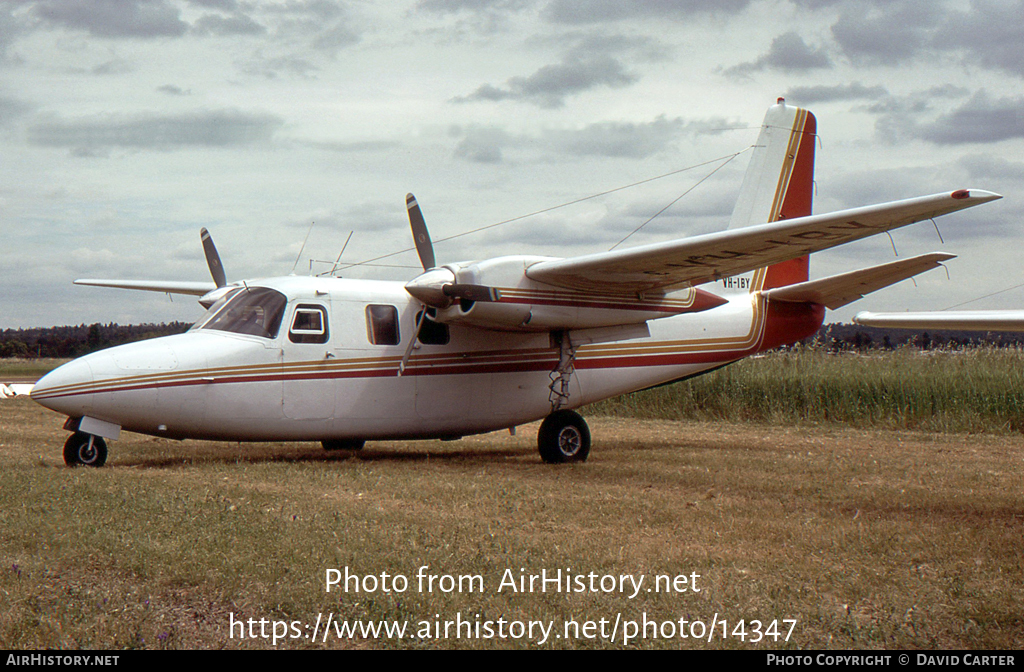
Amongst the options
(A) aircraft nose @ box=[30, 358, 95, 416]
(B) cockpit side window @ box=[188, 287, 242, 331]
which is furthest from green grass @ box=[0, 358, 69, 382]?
(A) aircraft nose @ box=[30, 358, 95, 416]

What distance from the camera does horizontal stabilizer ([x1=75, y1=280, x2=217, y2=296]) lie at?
17.3 metres

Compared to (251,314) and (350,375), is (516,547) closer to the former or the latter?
(350,375)

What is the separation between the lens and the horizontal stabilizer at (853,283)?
1145cm

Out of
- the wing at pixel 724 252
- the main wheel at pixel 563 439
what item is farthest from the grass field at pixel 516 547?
the wing at pixel 724 252

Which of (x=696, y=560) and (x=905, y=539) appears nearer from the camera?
(x=696, y=560)

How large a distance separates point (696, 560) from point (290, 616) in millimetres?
2640

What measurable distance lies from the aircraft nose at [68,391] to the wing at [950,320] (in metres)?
8.14

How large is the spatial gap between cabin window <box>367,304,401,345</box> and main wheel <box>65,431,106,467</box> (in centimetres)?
347

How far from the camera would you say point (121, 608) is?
450 cm

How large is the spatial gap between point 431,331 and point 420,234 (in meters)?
1.82

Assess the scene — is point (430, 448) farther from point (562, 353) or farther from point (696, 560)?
point (696, 560)

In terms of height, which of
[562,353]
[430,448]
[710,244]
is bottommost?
[430,448]

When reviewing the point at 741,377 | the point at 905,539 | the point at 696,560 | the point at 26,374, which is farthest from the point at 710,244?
the point at 26,374

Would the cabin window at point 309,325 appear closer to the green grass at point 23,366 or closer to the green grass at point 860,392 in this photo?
the green grass at point 860,392
